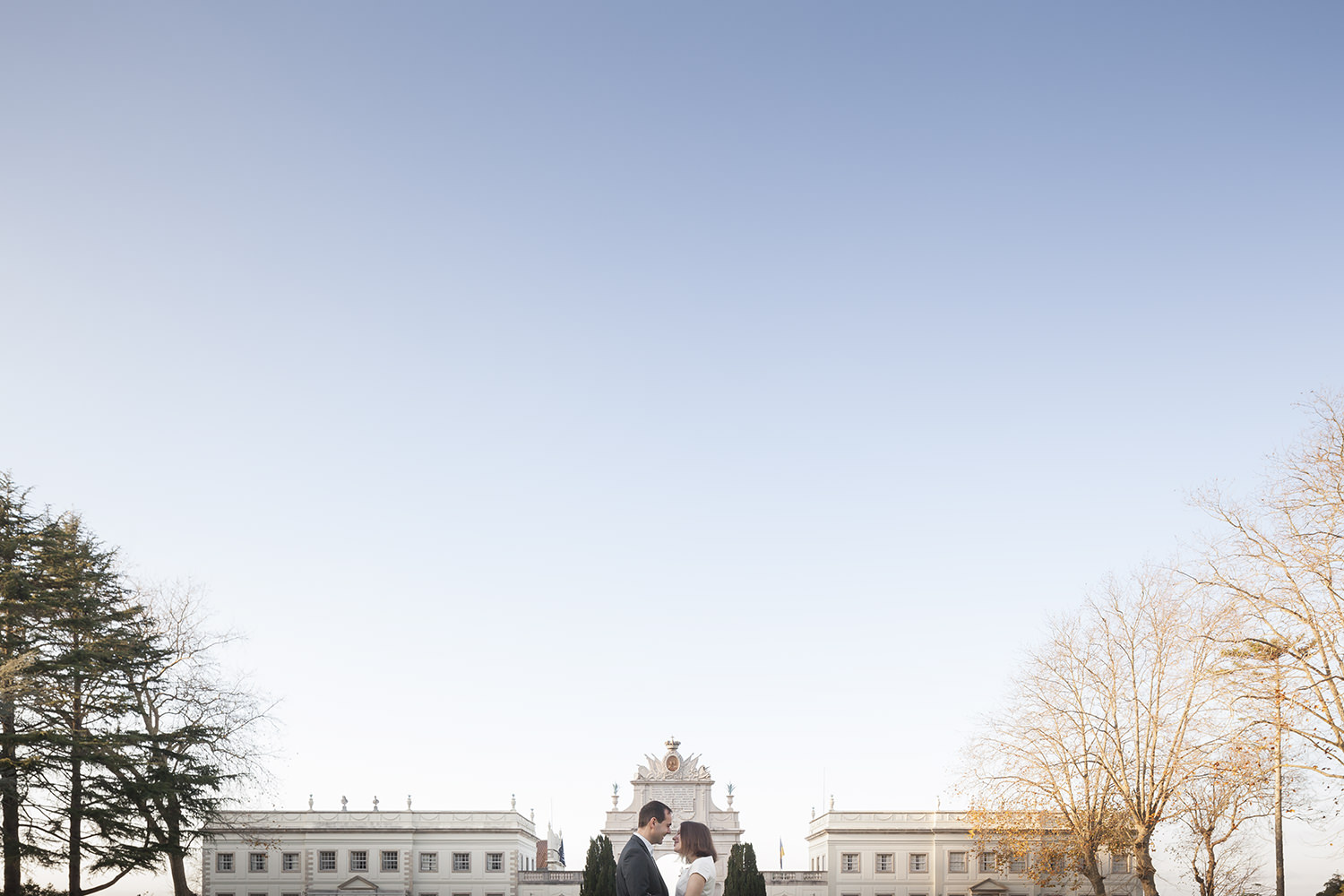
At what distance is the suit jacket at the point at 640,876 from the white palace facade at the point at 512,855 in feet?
194

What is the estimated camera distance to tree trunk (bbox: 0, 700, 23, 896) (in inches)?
1161

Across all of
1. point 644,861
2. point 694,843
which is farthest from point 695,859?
point 644,861

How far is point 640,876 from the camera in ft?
27.1

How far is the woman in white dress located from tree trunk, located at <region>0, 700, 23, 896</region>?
91.1ft

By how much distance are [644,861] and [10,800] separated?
29801mm

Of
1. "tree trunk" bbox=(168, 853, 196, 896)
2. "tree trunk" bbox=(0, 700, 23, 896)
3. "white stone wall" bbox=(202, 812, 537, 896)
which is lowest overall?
"white stone wall" bbox=(202, 812, 537, 896)

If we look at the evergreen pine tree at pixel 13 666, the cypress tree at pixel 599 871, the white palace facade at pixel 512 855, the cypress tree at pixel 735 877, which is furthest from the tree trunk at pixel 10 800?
the white palace facade at pixel 512 855

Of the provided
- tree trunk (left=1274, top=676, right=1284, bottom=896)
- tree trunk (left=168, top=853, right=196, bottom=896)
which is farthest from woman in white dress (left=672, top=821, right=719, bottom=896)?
tree trunk (left=168, top=853, right=196, bottom=896)

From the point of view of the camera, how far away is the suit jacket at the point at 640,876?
826 centimetres

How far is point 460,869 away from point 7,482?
41940 millimetres

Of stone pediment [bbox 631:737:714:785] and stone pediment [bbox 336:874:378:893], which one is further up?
stone pediment [bbox 631:737:714:785]

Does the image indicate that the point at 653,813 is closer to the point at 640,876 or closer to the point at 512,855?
the point at 640,876

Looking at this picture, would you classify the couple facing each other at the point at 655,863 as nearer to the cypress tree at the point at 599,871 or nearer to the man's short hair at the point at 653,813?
the man's short hair at the point at 653,813

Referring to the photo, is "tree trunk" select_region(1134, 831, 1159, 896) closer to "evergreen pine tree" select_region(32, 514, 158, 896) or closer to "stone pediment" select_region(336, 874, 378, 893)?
"evergreen pine tree" select_region(32, 514, 158, 896)
